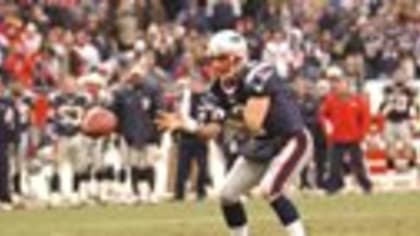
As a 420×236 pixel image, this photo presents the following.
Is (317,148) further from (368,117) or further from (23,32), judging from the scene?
(23,32)

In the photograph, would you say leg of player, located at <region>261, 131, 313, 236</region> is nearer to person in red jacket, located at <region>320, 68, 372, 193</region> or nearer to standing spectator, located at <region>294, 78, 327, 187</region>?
standing spectator, located at <region>294, 78, 327, 187</region>

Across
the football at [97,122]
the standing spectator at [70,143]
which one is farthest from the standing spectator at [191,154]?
the standing spectator at [70,143]

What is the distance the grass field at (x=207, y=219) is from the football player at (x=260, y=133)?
2.45 meters

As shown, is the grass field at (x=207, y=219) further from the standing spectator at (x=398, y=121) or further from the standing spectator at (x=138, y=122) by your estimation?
the standing spectator at (x=398, y=121)

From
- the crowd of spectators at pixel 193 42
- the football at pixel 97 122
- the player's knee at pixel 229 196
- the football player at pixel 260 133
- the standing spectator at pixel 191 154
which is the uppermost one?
the crowd of spectators at pixel 193 42

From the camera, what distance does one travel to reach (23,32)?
23797 mm

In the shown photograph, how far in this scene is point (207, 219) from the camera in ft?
58.2

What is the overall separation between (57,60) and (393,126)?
4.69 m

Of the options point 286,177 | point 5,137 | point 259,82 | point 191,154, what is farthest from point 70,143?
point 259,82

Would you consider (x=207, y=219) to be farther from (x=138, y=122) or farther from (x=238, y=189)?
(x=238, y=189)

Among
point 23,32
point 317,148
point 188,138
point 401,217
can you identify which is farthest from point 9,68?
point 401,217

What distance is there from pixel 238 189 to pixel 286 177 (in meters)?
0.41

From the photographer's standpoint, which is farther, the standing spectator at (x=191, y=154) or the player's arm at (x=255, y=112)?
the standing spectator at (x=191, y=154)

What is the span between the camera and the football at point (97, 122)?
21.7 metres
